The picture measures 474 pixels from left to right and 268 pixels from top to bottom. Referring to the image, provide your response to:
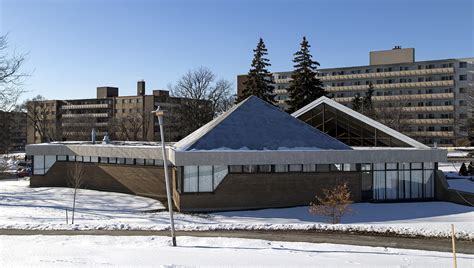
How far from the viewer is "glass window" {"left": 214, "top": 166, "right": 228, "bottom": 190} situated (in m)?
28.2

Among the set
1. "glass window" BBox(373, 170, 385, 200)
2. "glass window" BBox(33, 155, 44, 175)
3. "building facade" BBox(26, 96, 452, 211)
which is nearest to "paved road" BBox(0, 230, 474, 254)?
"building facade" BBox(26, 96, 452, 211)

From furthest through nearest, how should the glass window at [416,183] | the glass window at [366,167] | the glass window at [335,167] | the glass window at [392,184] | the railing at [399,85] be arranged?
the railing at [399,85], the glass window at [416,183], the glass window at [392,184], the glass window at [366,167], the glass window at [335,167]

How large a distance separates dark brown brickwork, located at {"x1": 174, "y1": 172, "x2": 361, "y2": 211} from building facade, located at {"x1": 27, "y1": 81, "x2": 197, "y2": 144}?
55.5m

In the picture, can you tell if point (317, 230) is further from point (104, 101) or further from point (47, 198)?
point (104, 101)

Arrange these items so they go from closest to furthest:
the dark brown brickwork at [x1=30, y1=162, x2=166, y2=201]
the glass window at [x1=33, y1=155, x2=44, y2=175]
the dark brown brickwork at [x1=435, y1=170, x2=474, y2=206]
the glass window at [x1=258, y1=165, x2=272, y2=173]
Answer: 1. the glass window at [x1=258, y1=165, x2=272, y2=173]
2. the dark brown brickwork at [x1=435, y1=170, x2=474, y2=206]
3. the dark brown brickwork at [x1=30, y1=162, x2=166, y2=201]
4. the glass window at [x1=33, y1=155, x2=44, y2=175]

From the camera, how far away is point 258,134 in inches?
1206

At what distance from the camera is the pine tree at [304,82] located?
56.6 metres

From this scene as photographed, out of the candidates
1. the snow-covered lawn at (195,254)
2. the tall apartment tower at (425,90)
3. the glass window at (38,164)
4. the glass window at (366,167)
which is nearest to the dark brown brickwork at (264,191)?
the glass window at (366,167)

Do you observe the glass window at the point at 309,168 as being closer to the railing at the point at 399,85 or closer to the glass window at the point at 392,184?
the glass window at the point at 392,184

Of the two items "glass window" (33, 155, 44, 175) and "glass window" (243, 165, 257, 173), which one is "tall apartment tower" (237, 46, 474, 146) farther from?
"glass window" (243, 165, 257, 173)

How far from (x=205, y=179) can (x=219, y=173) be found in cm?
94

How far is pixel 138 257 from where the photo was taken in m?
14.6

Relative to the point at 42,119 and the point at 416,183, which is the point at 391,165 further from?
the point at 42,119

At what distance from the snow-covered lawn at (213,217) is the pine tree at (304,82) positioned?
27061 millimetres
